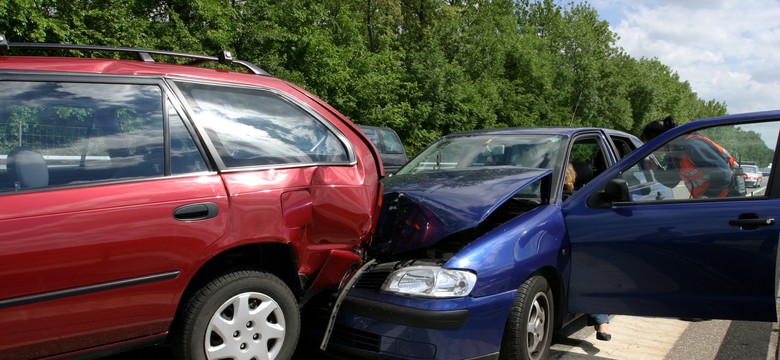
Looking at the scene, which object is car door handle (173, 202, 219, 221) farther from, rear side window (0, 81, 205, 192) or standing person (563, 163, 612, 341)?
standing person (563, 163, 612, 341)

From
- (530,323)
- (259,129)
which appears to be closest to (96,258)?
(259,129)

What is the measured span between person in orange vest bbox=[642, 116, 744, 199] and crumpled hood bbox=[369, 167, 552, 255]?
812 millimetres

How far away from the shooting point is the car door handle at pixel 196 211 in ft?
9.49

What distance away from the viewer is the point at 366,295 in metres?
3.49

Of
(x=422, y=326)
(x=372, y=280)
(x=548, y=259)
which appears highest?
(x=548, y=259)

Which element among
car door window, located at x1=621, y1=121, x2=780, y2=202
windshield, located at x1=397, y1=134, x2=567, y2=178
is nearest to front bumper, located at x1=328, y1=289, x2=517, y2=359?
car door window, located at x1=621, y1=121, x2=780, y2=202

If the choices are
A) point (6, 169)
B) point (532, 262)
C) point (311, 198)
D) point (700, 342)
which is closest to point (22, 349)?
point (6, 169)

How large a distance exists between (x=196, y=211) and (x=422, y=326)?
1279 mm

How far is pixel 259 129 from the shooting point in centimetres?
342

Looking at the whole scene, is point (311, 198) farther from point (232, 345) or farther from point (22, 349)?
point (22, 349)

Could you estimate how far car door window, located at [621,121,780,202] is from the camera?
3779mm

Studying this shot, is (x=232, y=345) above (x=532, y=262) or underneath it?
underneath

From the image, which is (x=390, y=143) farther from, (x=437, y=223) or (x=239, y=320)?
(x=239, y=320)

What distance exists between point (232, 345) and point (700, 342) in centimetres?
352
